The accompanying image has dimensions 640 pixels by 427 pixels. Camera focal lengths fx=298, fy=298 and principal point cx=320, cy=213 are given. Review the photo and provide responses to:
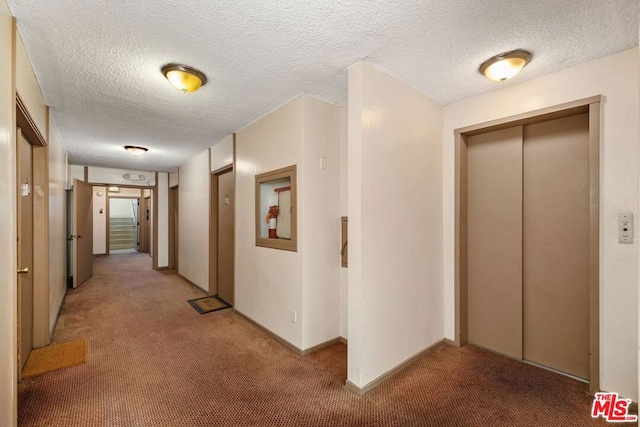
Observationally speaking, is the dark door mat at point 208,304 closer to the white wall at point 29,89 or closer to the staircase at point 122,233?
the white wall at point 29,89

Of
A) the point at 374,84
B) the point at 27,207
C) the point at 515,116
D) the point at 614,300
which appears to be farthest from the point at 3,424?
the point at 515,116

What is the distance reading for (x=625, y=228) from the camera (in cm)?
198

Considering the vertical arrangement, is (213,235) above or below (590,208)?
below

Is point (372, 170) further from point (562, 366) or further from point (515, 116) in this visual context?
point (562, 366)

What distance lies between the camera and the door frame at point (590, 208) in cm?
209

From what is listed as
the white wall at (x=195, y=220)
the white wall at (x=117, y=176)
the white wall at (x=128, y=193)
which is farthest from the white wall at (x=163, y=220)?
the white wall at (x=128, y=193)

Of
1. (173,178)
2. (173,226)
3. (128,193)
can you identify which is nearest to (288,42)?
(173,178)

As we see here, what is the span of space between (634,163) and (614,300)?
3.04ft

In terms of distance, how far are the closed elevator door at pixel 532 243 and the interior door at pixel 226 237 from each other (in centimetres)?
302

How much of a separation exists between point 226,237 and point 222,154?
1.22m

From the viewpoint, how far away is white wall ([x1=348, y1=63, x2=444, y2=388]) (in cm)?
218

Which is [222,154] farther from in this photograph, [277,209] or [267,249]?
[267,249]

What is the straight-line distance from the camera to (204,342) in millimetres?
3014
